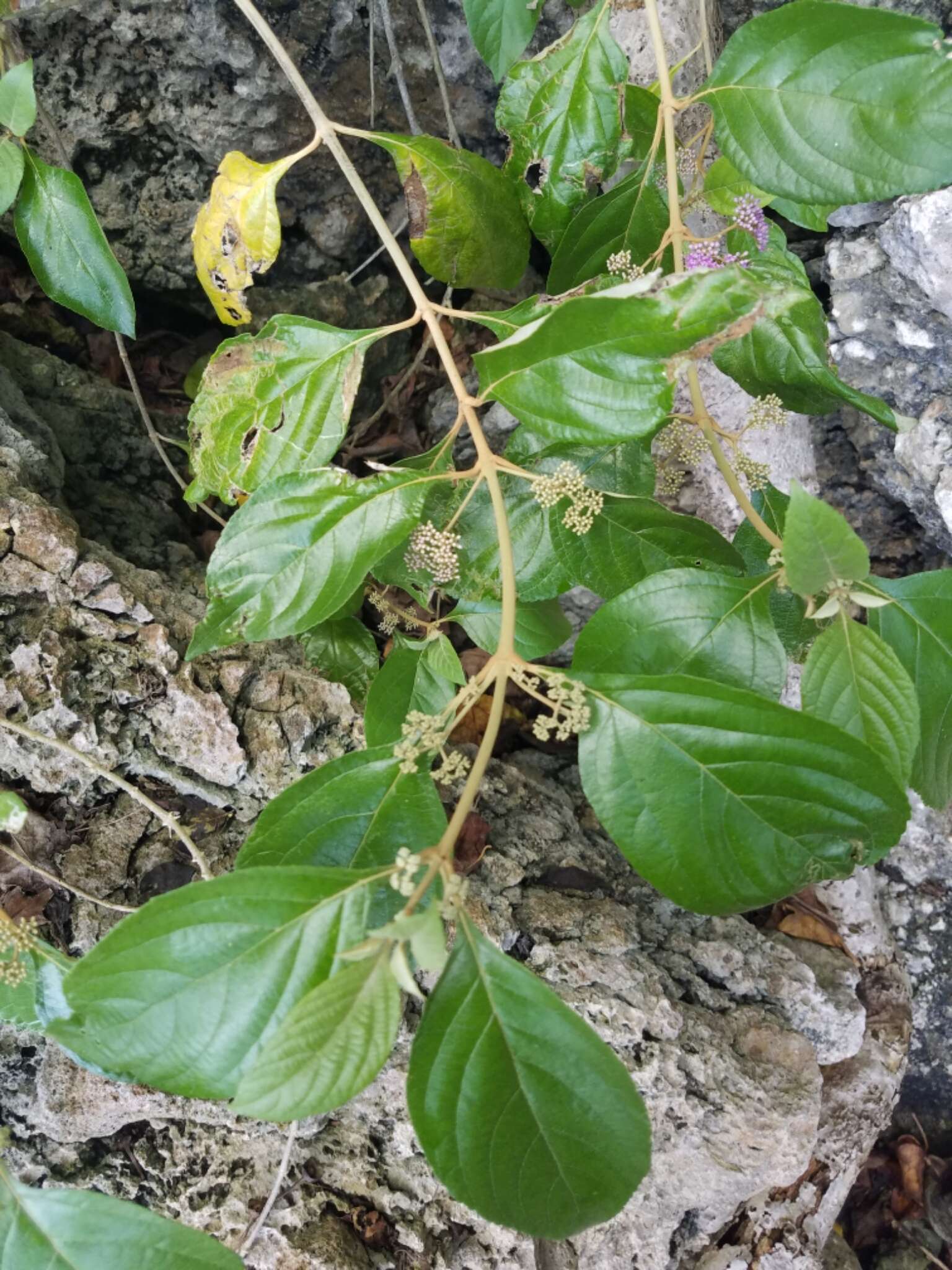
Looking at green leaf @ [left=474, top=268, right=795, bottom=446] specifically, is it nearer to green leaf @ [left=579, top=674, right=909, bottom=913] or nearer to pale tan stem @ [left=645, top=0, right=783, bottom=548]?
pale tan stem @ [left=645, top=0, right=783, bottom=548]

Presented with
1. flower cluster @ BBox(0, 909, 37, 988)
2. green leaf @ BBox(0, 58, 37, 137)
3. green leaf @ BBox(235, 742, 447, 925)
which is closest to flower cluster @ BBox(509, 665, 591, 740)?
green leaf @ BBox(235, 742, 447, 925)

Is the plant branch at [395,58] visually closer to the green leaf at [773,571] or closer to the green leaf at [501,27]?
the green leaf at [501,27]

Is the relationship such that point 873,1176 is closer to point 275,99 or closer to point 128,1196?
point 128,1196

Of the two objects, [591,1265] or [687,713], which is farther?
[591,1265]

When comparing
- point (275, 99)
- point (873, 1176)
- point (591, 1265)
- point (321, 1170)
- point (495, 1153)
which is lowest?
point (873, 1176)

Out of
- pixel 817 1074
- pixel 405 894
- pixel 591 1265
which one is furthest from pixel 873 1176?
pixel 405 894

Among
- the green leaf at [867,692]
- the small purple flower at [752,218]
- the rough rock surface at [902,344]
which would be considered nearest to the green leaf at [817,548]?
the green leaf at [867,692]
